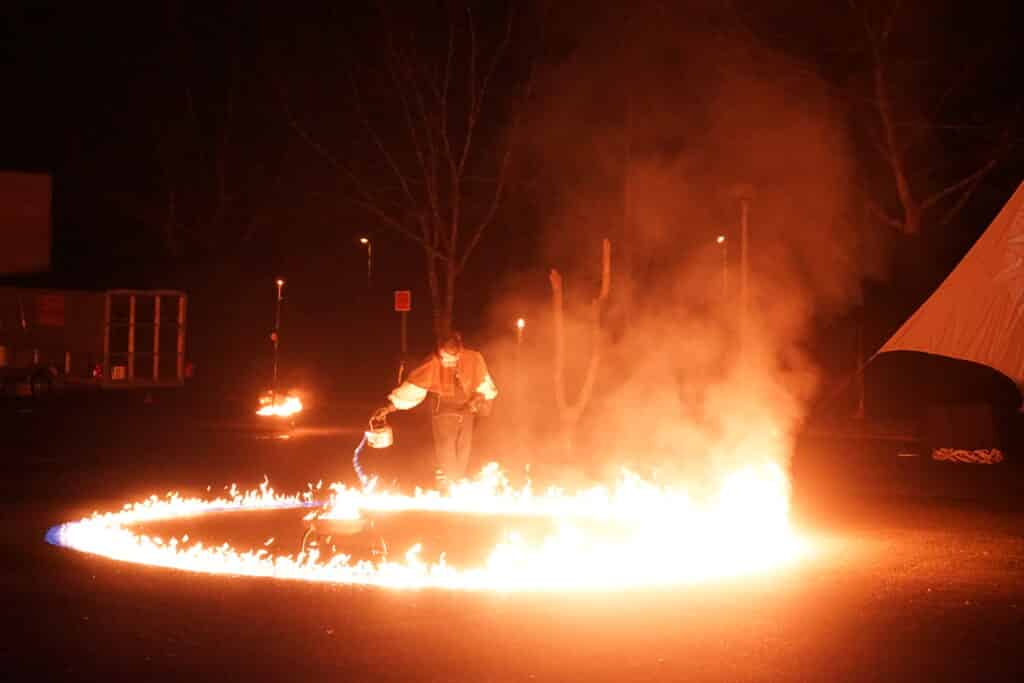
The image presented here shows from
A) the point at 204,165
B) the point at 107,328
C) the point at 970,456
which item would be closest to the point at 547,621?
the point at 970,456

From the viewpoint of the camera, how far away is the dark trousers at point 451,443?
44.8 ft

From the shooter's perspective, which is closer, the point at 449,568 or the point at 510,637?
the point at 510,637

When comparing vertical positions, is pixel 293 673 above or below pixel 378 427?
below

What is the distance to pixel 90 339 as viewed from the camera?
39.7 meters

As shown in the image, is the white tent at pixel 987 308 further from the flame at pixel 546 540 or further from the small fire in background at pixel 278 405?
the small fire in background at pixel 278 405

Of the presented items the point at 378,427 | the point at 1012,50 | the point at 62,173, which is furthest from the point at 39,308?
the point at 378,427

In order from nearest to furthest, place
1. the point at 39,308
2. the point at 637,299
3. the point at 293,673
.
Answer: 1. the point at 293,673
2. the point at 637,299
3. the point at 39,308

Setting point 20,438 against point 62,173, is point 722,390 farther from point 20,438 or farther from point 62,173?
point 62,173

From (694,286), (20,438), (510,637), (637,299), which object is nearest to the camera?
(510,637)

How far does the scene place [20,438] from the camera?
2334 centimetres

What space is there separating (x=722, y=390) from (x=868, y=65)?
1178 cm

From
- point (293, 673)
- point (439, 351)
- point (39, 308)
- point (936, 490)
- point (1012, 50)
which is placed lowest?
point (293, 673)

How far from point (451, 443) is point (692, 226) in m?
14.0

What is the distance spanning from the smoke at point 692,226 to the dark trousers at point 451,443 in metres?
6.09
